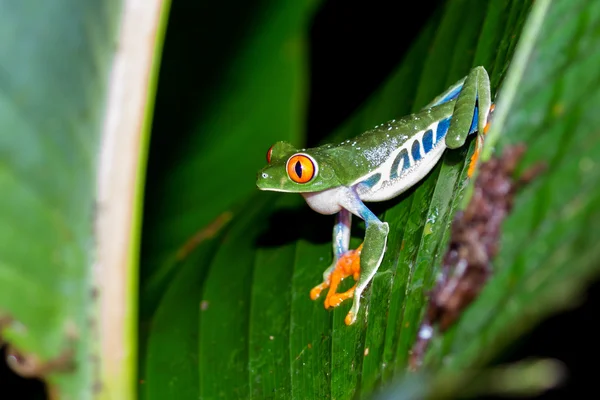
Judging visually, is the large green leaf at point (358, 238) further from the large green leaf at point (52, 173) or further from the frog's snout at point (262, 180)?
the large green leaf at point (52, 173)

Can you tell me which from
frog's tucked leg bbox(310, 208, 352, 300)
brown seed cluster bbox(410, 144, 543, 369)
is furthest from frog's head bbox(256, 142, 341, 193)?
brown seed cluster bbox(410, 144, 543, 369)

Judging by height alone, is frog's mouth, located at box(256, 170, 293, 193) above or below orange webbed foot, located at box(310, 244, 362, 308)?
above

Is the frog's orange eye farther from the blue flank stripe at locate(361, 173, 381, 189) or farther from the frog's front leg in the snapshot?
the frog's front leg

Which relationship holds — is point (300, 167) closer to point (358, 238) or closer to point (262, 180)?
→ point (262, 180)

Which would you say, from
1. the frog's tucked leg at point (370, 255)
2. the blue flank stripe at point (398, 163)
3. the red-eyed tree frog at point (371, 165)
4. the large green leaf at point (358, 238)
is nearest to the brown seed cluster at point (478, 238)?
the large green leaf at point (358, 238)

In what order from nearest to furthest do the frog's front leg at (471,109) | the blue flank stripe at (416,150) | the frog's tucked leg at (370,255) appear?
the frog's tucked leg at (370,255)
the frog's front leg at (471,109)
the blue flank stripe at (416,150)

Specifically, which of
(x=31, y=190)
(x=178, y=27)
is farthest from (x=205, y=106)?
(x=31, y=190)

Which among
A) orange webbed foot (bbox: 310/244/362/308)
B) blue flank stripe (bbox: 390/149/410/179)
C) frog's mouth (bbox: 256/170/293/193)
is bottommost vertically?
orange webbed foot (bbox: 310/244/362/308)
